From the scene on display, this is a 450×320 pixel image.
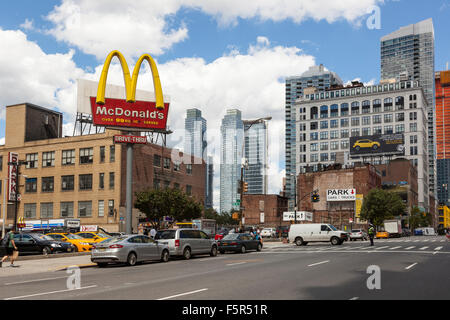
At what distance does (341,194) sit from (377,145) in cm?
3886

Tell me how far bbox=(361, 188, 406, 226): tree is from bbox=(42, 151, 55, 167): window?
183 feet

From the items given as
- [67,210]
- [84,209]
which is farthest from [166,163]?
[67,210]

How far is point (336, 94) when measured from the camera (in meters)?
160

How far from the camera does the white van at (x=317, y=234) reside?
4234 centimetres

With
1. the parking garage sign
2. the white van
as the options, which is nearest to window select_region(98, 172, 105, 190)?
the white van

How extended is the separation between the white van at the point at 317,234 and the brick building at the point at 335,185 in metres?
50.8

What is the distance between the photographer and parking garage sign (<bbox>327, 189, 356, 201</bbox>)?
3748 inches

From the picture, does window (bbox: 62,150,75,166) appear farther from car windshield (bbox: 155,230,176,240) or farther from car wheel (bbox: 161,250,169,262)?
car wheel (bbox: 161,250,169,262)

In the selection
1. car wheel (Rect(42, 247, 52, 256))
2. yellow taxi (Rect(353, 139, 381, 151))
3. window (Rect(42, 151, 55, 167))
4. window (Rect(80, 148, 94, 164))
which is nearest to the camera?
car wheel (Rect(42, 247, 52, 256))

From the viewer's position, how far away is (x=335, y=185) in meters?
103

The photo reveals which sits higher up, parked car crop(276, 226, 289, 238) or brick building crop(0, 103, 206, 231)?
brick building crop(0, 103, 206, 231)

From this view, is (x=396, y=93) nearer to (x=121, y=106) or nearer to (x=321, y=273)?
(x=121, y=106)

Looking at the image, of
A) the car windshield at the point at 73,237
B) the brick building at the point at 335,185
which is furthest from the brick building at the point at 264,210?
the car windshield at the point at 73,237
